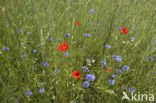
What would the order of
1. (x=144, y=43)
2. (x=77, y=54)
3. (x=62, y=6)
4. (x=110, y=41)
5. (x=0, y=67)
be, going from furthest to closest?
(x=62, y=6) < (x=144, y=43) < (x=110, y=41) < (x=77, y=54) < (x=0, y=67)

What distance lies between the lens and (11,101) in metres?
1.32

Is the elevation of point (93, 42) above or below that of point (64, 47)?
above

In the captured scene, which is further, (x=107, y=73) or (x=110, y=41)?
(x=110, y=41)

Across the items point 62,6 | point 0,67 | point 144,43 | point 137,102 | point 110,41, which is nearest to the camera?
point 137,102

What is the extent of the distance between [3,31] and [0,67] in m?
0.67

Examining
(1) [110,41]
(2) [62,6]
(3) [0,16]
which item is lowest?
(1) [110,41]

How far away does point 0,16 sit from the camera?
215 centimetres

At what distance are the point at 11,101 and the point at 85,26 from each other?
1.43 metres

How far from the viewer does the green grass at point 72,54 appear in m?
1.38

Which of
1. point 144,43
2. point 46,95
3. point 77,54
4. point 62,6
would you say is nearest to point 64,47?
point 77,54

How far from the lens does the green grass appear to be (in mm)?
1381

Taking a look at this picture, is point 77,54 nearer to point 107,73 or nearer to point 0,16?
point 107,73

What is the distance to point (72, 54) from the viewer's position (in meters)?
1.65

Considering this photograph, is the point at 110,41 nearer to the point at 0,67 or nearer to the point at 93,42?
the point at 93,42
